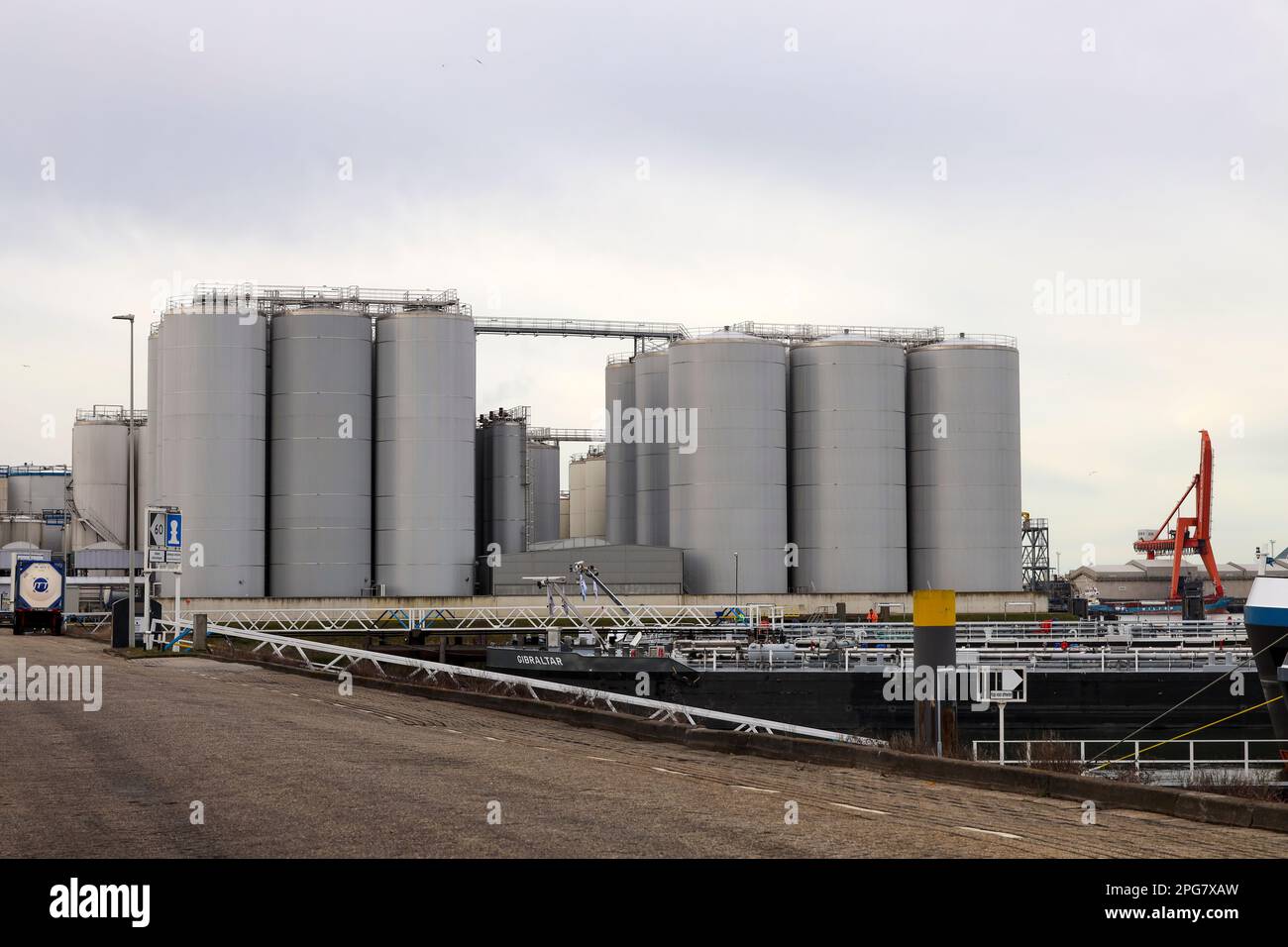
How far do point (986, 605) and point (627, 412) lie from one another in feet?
107

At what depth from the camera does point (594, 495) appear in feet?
475

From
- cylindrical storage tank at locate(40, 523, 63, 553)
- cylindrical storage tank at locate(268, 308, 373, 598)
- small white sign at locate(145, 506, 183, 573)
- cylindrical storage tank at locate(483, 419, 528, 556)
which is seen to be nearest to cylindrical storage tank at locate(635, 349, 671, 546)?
cylindrical storage tank at locate(483, 419, 528, 556)

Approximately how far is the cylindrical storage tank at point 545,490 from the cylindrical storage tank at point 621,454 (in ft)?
77.4

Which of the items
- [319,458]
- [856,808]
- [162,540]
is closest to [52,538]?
[319,458]

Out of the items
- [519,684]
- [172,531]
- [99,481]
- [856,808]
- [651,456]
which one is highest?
[651,456]

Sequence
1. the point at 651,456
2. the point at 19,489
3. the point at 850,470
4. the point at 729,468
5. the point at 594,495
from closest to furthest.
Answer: the point at 729,468 → the point at 850,470 → the point at 651,456 → the point at 594,495 → the point at 19,489

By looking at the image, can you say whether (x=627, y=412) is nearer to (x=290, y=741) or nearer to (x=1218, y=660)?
(x=1218, y=660)

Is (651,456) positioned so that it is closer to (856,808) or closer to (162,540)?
(162,540)

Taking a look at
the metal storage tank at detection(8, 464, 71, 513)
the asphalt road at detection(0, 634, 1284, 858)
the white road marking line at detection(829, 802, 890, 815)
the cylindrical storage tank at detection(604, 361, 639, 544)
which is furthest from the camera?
the metal storage tank at detection(8, 464, 71, 513)

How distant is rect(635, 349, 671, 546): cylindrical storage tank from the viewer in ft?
321

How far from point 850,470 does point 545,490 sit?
166 feet

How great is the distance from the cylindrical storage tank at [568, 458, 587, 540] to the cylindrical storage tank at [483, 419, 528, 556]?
42.4 metres

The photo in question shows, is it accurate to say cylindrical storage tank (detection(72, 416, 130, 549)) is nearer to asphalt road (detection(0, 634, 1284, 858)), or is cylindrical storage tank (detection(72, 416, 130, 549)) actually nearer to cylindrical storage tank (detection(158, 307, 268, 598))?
cylindrical storage tank (detection(158, 307, 268, 598))
